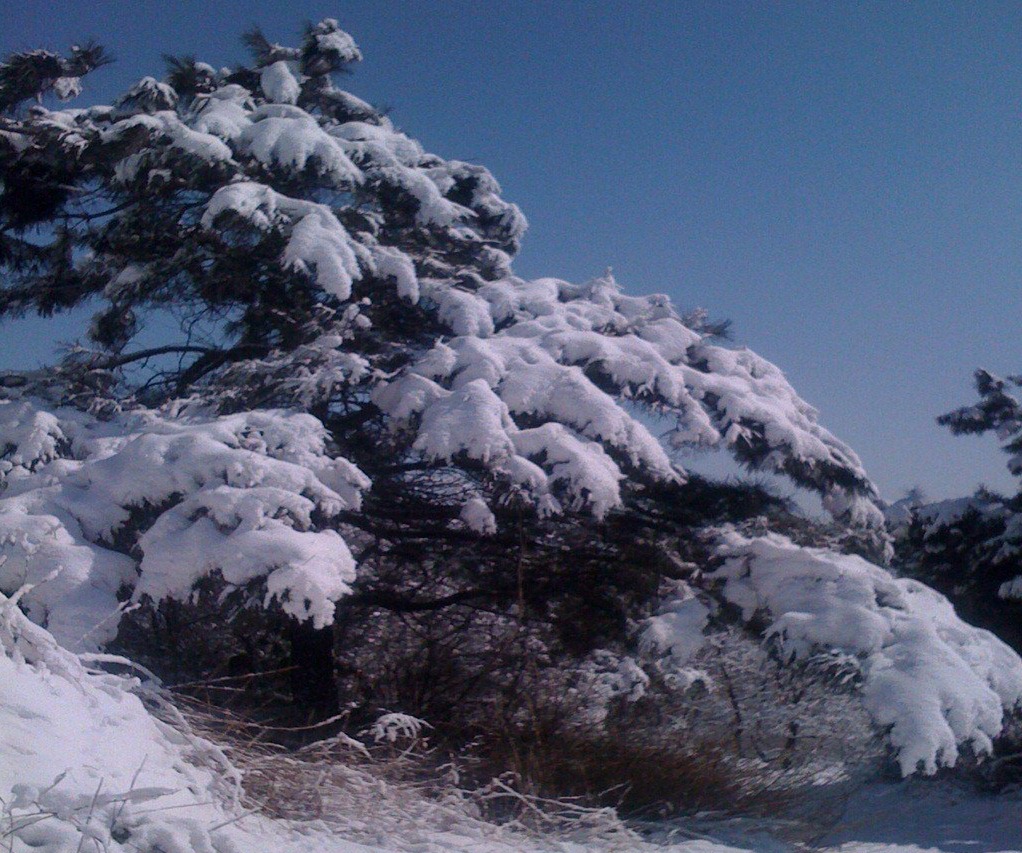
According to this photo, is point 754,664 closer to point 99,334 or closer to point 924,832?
point 924,832

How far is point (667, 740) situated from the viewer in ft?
21.1

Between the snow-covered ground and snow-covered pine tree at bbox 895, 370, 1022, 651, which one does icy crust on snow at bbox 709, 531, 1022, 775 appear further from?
snow-covered pine tree at bbox 895, 370, 1022, 651

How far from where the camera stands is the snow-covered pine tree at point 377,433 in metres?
5.06

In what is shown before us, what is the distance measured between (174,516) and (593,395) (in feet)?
8.61

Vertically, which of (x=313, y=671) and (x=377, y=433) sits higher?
(x=377, y=433)

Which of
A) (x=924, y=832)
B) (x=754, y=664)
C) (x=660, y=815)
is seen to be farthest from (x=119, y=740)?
(x=924, y=832)

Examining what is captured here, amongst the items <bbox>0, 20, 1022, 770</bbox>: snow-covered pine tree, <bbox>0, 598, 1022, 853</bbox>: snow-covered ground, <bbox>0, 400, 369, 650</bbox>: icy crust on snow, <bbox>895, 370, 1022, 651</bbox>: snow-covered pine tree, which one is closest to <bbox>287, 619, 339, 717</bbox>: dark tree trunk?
<bbox>0, 20, 1022, 770</bbox>: snow-covered pine tree

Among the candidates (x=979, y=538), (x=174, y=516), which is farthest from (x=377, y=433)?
(x=979, y=538)

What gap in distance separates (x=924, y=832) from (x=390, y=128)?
7.02m

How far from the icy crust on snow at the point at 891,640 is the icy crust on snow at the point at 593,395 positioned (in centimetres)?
85

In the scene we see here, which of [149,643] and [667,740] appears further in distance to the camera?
[667,740]

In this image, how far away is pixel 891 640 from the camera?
5410 millimetres

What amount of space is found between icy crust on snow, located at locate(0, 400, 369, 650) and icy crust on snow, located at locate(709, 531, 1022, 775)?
253 centimetres

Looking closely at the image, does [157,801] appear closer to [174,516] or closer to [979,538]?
[174,516]
